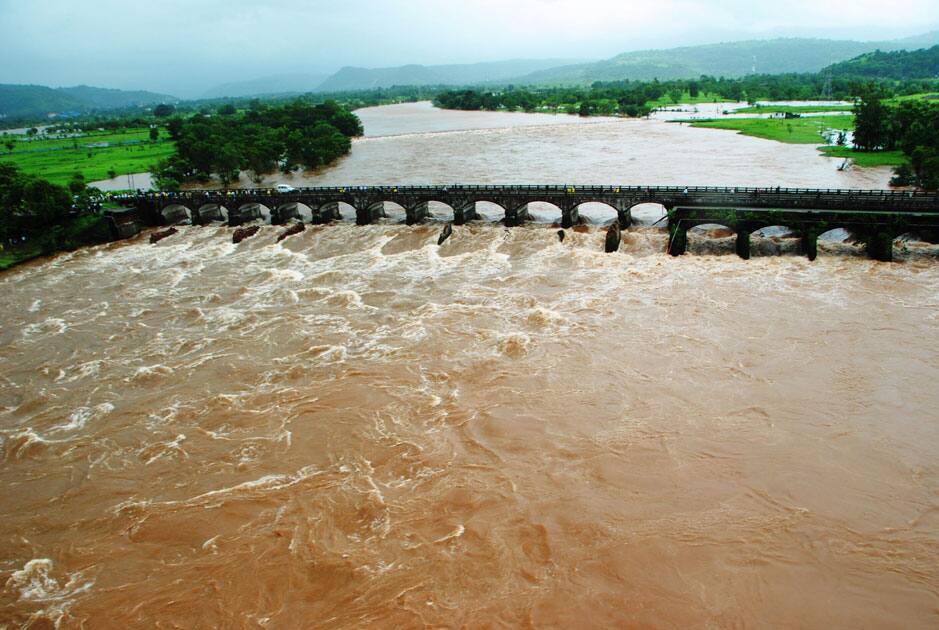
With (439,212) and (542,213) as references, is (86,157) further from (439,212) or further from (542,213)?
(542,213)

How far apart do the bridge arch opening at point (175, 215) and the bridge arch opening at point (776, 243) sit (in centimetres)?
6416

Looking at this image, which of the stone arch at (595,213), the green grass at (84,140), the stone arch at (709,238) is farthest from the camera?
the green grass at (84,140)

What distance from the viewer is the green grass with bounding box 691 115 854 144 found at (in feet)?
339

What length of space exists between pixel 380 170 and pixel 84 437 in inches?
2805

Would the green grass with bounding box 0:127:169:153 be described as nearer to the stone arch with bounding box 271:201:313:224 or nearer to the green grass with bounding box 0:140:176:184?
the green grass with bounding box 0:140:176:184

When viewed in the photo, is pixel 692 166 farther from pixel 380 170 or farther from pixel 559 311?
pixel 559 311

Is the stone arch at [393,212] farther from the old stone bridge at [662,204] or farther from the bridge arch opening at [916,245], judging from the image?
the bridge arch opening at [916,245]

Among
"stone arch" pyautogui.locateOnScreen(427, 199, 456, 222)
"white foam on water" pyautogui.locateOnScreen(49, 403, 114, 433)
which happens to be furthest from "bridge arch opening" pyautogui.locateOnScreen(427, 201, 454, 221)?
"white foam on water" pyautogui.locateOnScreen(49, 403, 114, 433)

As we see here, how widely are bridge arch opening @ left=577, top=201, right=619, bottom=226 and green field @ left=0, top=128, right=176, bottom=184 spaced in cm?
7711

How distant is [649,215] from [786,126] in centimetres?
7193

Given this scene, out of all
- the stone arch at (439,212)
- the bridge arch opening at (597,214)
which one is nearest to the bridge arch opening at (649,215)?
the bridge arch opening at (597,214)

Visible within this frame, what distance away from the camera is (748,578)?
21.2m

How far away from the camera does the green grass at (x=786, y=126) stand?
103m

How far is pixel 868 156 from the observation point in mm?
84812
